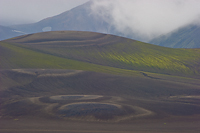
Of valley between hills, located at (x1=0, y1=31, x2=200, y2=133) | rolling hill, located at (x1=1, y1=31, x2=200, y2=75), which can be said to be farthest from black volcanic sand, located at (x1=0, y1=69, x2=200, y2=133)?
rolling hill, located at (x1=1, y1=31, x2=200, y2=75)

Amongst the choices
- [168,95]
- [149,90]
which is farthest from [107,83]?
[168,95]

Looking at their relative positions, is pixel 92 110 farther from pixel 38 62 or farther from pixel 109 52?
pixel 109 52

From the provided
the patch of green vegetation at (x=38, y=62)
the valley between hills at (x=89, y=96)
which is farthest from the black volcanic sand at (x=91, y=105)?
the patch of green vegetation at (x=38, y=62)

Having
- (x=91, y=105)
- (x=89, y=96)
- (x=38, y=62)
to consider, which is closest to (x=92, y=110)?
(x=91, y=105)

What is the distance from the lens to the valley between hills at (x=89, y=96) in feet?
99.8

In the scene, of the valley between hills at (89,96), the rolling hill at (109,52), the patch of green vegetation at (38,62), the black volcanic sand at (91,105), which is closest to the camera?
the black volcanic sand at (91,105)

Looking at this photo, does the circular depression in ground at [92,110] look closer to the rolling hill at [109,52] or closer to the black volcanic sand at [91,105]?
the black volcanic sand at [91,105]

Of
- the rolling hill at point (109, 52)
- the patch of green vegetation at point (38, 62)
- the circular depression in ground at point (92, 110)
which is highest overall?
the rolling hill at point (109, 52)

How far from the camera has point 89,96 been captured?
4528 centimetres

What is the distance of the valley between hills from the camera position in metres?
30.4

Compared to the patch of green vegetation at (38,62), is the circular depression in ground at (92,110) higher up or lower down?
lower down

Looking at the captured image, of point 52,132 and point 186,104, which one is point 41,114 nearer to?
point 52,132

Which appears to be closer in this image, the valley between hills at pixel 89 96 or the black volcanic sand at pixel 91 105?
the black volcanic sand at pixel 91 105

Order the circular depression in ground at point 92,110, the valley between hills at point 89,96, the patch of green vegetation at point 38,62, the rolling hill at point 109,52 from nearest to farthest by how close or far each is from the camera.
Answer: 1. the valley between hills at point 89,96
2. the circular depression in ground at point 92,110
3. the patch of green vegetation at point 38,62
4. the rolling hill at point 109,52
